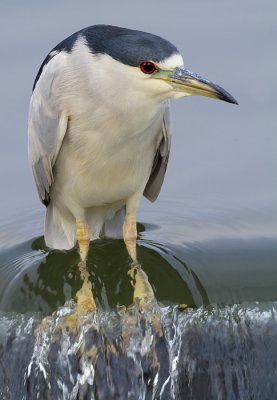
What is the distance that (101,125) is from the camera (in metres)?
5.75

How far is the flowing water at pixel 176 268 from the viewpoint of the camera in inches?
221

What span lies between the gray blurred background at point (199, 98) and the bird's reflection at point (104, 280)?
25.0 inches

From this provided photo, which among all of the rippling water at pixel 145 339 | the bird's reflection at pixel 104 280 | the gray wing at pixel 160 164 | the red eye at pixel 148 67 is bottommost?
the rippling water at pixel 145 339

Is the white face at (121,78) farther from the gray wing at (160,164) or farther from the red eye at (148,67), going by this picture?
the gray wing at (160,164)

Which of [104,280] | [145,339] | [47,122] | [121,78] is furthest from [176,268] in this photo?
[121,78]

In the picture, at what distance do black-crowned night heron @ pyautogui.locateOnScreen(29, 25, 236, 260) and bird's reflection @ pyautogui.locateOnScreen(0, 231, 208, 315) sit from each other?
4.1 inches

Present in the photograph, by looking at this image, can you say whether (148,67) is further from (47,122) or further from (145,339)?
(145,339)

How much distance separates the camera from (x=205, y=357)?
5.62m

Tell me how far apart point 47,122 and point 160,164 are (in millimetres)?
698

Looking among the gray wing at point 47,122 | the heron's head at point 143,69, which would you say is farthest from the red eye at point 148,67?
the gray wing at point 47,122

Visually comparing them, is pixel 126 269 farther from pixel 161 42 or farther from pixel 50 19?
pixel 50 19

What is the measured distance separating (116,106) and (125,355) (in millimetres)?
1154

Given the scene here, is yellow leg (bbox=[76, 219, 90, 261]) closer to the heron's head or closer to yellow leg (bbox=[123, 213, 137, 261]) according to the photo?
yellow leg (bbox=[123, 213, 137, 261])

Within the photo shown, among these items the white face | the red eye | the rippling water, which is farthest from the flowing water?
the red eye
